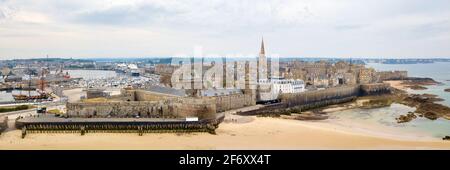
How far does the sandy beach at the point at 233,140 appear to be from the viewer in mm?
25922

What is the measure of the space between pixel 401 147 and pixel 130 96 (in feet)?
90.5

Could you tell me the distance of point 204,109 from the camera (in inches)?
1294

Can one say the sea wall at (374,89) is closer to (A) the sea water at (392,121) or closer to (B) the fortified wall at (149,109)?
(A) the sea water at (392,121)

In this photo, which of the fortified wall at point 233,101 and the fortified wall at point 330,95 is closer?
the fortified wall at point 233,101

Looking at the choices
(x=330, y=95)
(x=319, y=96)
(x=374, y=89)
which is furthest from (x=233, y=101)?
(x=374, y=89)

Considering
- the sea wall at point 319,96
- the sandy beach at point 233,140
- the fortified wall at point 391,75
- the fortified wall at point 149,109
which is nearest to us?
the sandy beach at point 233,140

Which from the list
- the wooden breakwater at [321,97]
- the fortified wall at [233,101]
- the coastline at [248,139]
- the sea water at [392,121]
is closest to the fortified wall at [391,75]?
the wooden breakwater at [321,97]

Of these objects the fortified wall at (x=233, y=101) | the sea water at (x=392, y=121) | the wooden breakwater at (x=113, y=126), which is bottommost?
the sea water at (x=392, y=121)

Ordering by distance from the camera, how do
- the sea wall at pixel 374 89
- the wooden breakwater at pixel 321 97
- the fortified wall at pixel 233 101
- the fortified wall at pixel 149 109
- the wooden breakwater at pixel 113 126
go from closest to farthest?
the wooden breakwater at pixel 113 126 < the fortified wall at pixel 149 109 < the fortified wall at pixel 233 101 < the wooden breakwater at pixel 321 97 < the sea wall at pixel 374 89

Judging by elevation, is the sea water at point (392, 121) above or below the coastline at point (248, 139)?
below

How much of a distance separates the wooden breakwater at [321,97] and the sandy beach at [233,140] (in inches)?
355

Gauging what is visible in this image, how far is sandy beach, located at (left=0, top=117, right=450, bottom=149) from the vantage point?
1021 inches

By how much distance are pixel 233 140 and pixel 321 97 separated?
2909 centimetres
